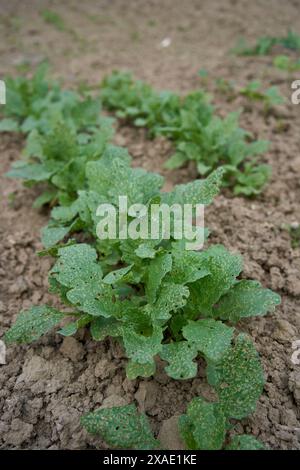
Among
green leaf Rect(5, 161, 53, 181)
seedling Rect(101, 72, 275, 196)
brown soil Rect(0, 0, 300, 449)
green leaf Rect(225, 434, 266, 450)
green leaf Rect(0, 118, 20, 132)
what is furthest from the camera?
green leaf Rect(0, 118, 20, 132)

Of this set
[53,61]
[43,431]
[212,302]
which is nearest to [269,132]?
[212,302]

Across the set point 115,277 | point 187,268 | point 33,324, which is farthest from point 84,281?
point 187,268

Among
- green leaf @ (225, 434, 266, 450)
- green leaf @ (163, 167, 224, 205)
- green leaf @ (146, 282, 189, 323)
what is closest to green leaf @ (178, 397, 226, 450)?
green leaf @ (225, 434, 266, 450)

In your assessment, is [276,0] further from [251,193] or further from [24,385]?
[24,385]

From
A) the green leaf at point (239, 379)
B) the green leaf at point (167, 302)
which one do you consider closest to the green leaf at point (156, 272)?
the green leaf at point (167, 302)

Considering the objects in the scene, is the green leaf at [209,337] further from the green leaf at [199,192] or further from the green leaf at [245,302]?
the green leaf at [199,192]

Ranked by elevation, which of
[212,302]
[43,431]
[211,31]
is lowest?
[43,431]

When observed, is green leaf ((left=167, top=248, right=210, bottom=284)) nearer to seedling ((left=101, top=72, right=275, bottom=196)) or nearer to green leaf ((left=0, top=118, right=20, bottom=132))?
seedling ((left=101, top=72, right=275, bottom=196))

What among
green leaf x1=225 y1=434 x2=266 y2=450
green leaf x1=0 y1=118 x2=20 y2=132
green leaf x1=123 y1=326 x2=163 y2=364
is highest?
green leaf x1=0 y1=118 x2=20 y2=132
